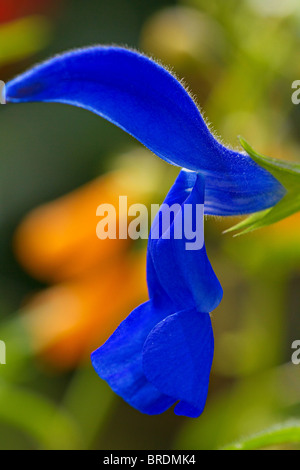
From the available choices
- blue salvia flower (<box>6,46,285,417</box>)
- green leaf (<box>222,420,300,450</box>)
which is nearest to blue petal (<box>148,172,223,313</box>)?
blue salvia flower (<box>6,46,285,417</box>)

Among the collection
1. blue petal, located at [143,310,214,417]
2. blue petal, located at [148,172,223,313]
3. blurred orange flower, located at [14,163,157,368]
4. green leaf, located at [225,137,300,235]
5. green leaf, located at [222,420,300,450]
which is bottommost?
green leaf, located at [222,420,300,450]

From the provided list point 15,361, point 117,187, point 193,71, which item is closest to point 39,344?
point 15,361

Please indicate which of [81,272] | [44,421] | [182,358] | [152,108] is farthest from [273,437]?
[81,272]

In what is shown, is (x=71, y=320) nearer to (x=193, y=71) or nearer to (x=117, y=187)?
(x=117, y=187)

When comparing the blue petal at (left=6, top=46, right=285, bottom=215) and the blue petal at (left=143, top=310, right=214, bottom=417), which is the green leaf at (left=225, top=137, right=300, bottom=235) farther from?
the blue petal at (left=143, top=310, right=214, bottom=417)

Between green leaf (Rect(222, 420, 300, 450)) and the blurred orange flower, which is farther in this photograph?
the blurred orange flower

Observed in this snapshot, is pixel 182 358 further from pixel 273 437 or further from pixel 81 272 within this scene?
pixel 81 272
